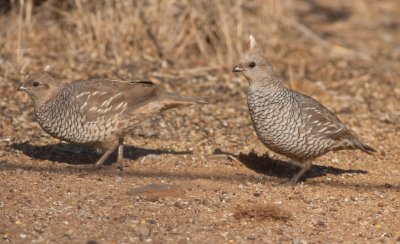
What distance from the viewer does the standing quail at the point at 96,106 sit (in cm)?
634

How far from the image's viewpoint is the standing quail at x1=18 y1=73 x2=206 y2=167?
20.8 ft

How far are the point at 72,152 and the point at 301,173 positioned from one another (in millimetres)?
2140

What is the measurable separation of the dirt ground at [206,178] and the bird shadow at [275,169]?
0.01m

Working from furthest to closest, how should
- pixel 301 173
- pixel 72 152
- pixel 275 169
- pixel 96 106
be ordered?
pixel 72 152, pixel 275 169, pixel 301 173, pixel 96 106

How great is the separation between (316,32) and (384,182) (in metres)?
6.15

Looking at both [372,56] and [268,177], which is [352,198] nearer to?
[268,177]

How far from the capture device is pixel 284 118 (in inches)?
245

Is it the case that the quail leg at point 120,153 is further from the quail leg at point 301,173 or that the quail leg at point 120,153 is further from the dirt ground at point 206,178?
the quail leg at point 301,173

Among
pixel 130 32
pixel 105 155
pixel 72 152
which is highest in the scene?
pixel 130 32

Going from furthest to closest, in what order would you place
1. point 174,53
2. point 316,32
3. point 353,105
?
point 316,32 → point 174,53 → point 353,105

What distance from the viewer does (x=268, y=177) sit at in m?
6.68

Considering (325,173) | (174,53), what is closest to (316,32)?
(174,53)

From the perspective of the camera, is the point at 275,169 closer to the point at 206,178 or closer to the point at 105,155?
the point at 206,178

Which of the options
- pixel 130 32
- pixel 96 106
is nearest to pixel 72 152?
pixel 96 106
